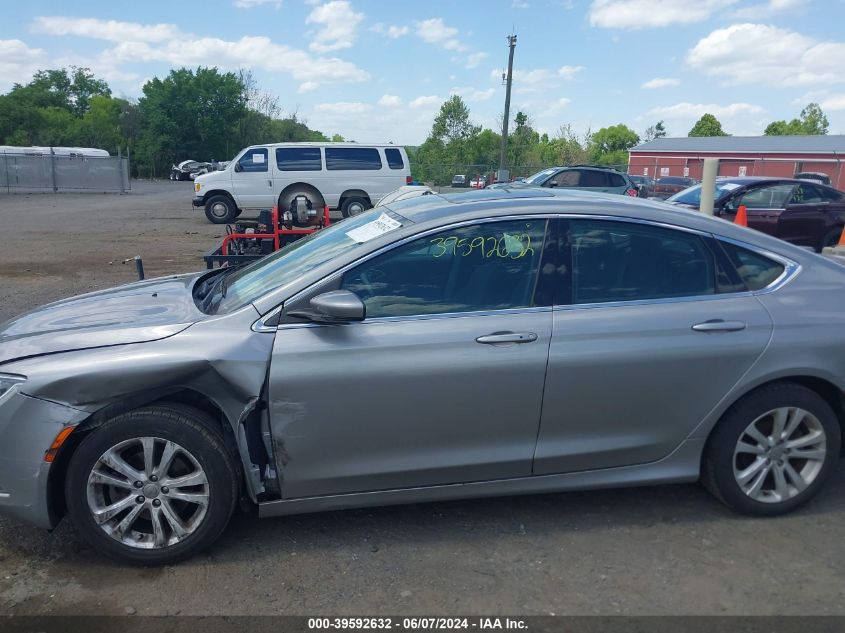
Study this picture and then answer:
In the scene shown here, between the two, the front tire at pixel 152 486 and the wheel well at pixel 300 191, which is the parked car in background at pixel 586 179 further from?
the front tire at pixel 152 486

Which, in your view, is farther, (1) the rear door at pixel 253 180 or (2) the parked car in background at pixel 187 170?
(2) the parked car in background at pixel 187 170

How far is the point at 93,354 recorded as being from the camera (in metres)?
3.07

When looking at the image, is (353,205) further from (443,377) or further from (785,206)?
(443,377)

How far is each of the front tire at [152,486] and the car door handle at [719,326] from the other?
232 cm

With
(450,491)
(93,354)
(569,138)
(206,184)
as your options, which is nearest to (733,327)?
(450,491)

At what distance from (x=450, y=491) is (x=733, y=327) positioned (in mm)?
1604

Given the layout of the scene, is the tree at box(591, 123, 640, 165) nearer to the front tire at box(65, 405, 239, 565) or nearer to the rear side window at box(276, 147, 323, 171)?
the rear side window at box(276, 147, 323, 171)

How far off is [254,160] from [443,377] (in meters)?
16.9

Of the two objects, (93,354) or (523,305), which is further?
(523,305)

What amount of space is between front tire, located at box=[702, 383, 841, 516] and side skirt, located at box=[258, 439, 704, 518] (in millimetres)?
134

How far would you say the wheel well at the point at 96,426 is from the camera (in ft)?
10.1

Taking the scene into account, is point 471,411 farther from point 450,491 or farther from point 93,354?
point 93,354

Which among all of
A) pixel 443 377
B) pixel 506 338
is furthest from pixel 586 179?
pixel 443 377

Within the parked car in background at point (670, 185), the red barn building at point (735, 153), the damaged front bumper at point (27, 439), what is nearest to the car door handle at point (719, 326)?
the damaged front bumper at point (27, 439)
